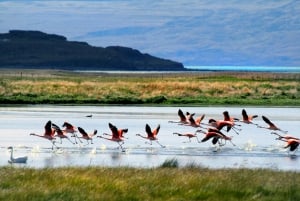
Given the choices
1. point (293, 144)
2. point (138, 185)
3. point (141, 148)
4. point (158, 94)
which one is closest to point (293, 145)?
point (293, 144)

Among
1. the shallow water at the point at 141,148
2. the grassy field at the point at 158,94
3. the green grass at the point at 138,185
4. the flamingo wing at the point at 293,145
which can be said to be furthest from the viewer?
the grassy field at the point at 158,94

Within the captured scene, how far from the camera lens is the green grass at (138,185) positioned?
1437 cm

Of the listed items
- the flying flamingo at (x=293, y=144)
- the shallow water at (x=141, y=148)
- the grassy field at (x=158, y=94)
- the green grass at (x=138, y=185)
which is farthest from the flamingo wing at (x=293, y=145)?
the grassy field at (x=158, y=94)

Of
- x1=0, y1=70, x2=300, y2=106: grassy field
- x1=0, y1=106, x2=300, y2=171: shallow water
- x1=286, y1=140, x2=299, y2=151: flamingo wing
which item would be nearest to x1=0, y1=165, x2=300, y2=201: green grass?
x1=0, y1=106, x2=300, y2=171: shallow water

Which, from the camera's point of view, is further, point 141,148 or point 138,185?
point 141,148

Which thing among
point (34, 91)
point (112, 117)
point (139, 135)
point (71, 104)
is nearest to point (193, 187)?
point (139, 135)

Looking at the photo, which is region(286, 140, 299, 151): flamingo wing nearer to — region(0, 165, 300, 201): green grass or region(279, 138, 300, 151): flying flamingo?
region(279, 138, 300, 151): flying flamingo

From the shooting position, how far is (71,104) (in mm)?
50375

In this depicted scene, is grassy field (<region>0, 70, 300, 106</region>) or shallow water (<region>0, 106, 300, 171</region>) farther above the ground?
shallow water (<region>0, 106, 300, 171</region>)

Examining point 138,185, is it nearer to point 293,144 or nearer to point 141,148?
point 293,144

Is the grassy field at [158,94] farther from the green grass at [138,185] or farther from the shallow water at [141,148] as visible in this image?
the green grass at [138,185]

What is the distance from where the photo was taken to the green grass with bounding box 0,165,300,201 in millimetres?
14369

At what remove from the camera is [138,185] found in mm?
15266

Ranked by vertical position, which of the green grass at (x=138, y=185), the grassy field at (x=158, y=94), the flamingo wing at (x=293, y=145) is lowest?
the grassy field at (x=158, y=94)
